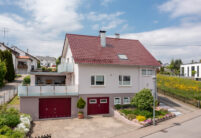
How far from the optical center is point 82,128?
14656 millimetres

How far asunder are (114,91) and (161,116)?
590 cm

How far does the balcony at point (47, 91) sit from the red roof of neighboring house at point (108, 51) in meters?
3.36

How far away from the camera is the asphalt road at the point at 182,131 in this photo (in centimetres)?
1271

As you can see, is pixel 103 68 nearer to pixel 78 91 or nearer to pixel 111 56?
pixel 111 56

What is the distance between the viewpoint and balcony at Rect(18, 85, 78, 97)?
16419 mm

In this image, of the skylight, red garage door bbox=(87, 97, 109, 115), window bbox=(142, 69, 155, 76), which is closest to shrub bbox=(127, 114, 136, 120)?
red garage door bbox=(87, 97, 109, 115)

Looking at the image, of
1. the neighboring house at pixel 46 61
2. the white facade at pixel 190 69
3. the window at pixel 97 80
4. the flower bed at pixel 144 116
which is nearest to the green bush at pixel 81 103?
the window at pixel 97 80

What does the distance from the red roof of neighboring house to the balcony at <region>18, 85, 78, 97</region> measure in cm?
336

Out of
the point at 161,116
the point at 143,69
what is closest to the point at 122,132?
the point at 161,116

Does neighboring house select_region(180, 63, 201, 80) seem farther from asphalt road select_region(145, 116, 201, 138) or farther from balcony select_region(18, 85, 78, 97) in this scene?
balcony select_region(18, 85, 78, 97)

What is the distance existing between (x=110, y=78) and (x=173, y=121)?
817 cm

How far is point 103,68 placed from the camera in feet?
64.2

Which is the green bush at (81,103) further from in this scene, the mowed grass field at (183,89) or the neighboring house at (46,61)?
the neighboring house at (46,61)

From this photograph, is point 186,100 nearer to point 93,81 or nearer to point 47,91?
point 93,81
